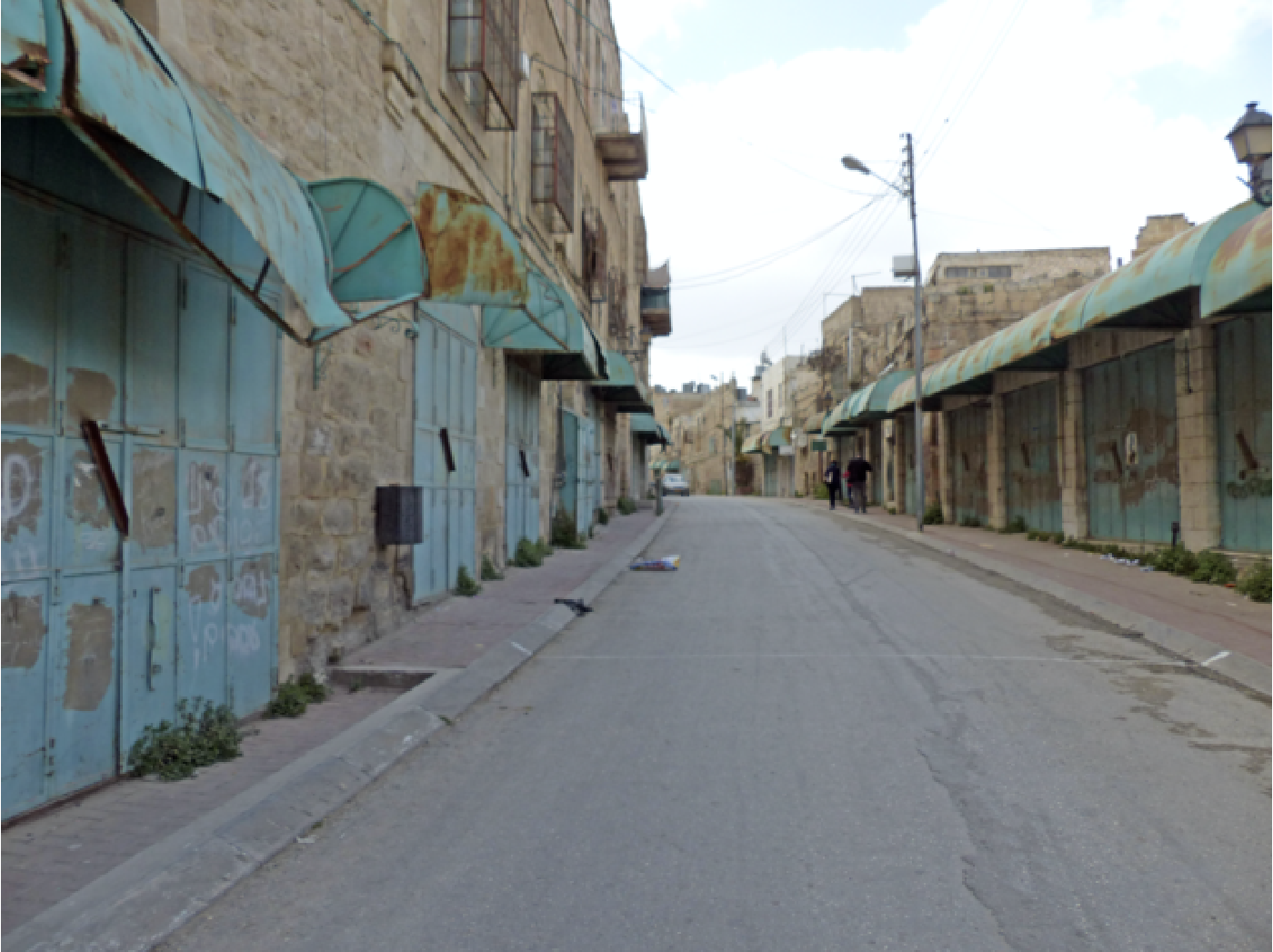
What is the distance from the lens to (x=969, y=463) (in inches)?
893

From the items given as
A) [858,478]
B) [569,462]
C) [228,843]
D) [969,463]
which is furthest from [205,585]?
[858,478]

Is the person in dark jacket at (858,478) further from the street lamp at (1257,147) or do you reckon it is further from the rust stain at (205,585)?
the rust stain at (205,585)

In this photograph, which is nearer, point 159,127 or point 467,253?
point 159,127

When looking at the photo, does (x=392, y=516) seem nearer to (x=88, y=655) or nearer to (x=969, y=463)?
(x=88, y=655)

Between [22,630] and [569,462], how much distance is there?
1426cm

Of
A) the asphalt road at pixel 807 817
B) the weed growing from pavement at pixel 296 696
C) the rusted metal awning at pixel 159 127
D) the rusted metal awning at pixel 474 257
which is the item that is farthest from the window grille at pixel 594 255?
the rusted metal awning at pixel 159 127

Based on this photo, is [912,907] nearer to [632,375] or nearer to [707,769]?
Answer: [707,769]

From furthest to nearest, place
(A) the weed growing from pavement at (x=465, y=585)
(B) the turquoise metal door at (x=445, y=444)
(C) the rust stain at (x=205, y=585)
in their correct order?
(A) the weed growing from pavement at (x=465, y=585)
(B) the turquoise metal door at (x=445, y=444)
(C) the rust stain at (x=205, y=585)

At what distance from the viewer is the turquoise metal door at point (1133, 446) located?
13.4 meters

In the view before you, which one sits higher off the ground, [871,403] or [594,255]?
[594,255]

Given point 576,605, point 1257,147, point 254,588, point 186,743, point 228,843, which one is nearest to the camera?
point 228,843

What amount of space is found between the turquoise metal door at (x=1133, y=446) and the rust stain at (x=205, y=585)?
42.0 feet

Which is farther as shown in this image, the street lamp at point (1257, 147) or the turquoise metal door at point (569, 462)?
the turquoise metal door at point (569, 462)

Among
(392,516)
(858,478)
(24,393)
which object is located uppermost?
(24,393)
